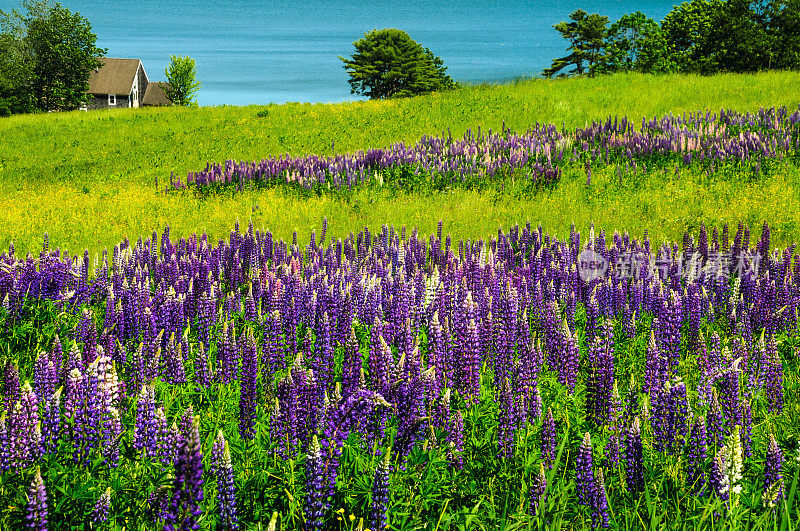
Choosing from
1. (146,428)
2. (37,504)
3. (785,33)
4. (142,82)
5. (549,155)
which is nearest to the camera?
(37,504)

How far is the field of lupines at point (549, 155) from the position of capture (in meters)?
16.0

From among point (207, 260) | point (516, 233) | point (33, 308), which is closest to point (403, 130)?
point (516, 233)

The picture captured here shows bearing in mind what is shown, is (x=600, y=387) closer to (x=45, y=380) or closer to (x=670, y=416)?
(x=670, y=416)

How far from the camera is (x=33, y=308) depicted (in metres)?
7.11

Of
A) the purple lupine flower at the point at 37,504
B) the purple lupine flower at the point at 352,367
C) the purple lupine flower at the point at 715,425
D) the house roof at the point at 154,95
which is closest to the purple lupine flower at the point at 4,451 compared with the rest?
the purple lupine flower at the point at 37,504

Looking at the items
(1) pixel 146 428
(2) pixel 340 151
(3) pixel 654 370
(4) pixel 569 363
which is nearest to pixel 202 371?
(1) pixel 146 428

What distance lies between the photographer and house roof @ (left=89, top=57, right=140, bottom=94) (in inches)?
3489

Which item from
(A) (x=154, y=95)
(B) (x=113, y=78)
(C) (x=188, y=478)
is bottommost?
(C) (x=188, y=478)

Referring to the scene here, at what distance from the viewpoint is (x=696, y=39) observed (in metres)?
63.5

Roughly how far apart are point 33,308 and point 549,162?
12675 mm

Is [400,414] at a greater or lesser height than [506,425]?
greater

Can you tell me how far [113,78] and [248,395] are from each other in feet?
319

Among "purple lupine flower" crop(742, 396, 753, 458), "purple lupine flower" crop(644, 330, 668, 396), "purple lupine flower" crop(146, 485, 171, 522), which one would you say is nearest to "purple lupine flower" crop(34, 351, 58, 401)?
"purple lupine flower" crop(146, 485, 171, 522)

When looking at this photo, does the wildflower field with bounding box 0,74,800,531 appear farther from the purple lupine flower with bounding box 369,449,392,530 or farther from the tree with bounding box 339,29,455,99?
the tree with bounding box 339,29,455,99
